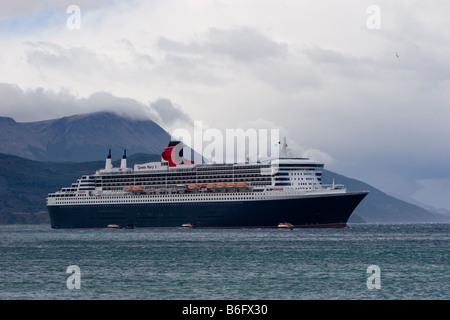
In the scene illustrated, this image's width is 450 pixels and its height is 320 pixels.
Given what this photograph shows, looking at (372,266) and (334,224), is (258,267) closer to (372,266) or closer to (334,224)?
(372,266)

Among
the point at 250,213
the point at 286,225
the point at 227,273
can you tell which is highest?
the point at 250,213

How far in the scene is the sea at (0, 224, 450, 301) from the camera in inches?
1649

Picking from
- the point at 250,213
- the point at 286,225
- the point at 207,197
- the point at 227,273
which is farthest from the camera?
the point at 207,197

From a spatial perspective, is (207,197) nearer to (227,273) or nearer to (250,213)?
(250,213)

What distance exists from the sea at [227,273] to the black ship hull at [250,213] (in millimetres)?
38600

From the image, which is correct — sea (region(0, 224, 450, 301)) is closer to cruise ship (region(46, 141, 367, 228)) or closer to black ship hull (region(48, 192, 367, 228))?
black ship hull (region(48, 192, 367, 228))

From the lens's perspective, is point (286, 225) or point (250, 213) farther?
point (250, 213)

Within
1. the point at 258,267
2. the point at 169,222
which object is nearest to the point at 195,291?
the point at 258,267

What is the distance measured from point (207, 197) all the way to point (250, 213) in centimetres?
835

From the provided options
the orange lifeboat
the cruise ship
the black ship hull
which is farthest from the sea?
the cruise ship

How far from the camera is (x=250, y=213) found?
119625mm

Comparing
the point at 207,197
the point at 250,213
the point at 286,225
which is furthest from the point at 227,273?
the point at 207,197

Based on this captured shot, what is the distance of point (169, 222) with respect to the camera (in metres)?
129
